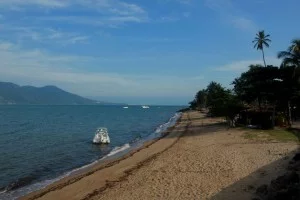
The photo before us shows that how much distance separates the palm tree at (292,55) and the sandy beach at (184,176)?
762 inches

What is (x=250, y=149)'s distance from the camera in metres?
32.1

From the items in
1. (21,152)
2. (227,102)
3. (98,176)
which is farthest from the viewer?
(227,102)

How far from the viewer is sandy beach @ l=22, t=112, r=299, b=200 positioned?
62.7 feet

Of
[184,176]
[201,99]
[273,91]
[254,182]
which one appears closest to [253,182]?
[254,182]

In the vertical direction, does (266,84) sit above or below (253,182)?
above

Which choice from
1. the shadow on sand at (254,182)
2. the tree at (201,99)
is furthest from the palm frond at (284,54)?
the tree at (201,99)

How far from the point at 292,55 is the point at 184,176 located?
109ft

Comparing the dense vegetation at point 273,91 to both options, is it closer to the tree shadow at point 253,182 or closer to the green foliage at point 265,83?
the green foliage at point 265,83

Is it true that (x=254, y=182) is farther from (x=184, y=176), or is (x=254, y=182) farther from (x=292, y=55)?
(x=292, y=55)

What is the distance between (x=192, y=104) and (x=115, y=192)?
171288 mm

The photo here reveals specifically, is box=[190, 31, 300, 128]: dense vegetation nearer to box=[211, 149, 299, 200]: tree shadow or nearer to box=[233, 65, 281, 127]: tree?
box=[233, 65, 281, 127]: tree

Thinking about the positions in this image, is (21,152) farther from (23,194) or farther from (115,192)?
(115,192)

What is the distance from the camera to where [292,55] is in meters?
50.4

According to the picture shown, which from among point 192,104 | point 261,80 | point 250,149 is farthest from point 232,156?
point 192,104
